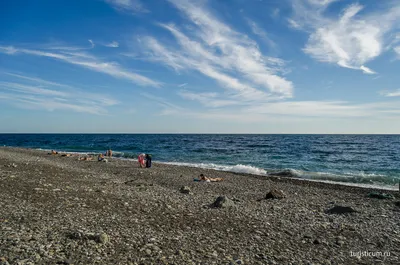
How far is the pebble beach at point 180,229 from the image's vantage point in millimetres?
5820

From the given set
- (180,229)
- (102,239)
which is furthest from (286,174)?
(102,239)

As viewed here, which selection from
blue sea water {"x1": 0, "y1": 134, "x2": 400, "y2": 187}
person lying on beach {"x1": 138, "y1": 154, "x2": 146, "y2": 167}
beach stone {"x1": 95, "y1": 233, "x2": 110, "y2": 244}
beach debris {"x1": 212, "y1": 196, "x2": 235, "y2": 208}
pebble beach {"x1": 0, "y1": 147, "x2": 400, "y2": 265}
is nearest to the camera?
pebble beach {"x1": 0, "y1": 147, "x2": 400, "y2": 265}

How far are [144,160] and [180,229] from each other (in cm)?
1896

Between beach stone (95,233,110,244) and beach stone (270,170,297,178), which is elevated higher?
beach stone (95,233,110,244)

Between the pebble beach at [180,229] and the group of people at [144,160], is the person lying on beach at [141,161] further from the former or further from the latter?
the pebble beach at [180,229]

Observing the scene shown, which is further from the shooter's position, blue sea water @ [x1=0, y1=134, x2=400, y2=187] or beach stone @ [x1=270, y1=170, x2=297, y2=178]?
blue sea water @ [x1=0, y1=134, x2=400, y2=187]

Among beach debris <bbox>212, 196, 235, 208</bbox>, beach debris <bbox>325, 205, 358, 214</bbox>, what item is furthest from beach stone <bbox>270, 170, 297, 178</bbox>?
beach debris <bbox>212, 196, 235, 208</bbox>

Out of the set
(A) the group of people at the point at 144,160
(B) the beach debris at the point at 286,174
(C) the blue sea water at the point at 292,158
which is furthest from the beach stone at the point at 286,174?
(A) the group of people at the point at 144,160

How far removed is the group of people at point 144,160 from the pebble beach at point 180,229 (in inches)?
468

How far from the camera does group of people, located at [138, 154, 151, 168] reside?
2444 centimetres

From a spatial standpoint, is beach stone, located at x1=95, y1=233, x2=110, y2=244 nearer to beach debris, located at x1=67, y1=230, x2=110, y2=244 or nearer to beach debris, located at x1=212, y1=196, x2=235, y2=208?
beach debris, located at x1=67, y1=230, x2=110, y2=244

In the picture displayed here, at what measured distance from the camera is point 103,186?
13656 millimetres

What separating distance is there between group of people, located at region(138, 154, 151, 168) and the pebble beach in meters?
11.9

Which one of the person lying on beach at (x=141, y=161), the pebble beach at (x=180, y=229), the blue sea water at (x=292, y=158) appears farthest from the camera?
the blue sea water at (x=292, y=158)
